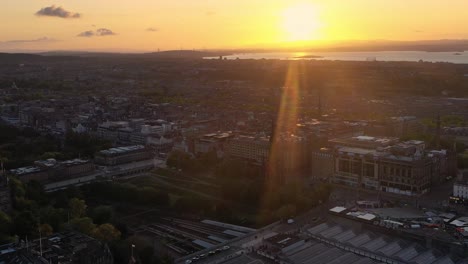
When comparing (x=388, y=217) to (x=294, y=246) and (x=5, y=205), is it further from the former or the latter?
(x=5, y=205)

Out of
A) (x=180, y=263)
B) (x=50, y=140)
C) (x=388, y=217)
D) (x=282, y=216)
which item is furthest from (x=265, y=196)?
(x=50, y=140)

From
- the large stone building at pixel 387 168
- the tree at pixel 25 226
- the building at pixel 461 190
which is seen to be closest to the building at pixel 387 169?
the large stone building at pixel 387 168

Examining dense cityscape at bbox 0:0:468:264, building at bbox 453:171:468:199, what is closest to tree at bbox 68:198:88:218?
dense cityscape at bbox 0:0:468:264

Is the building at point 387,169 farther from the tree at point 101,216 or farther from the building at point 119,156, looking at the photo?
the building at point 119,156

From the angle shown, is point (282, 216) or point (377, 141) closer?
point (282, 216)

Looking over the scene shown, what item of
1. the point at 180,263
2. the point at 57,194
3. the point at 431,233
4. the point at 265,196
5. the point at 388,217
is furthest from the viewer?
the point at 57,194

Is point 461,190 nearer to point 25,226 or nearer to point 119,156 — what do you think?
point 25,226
